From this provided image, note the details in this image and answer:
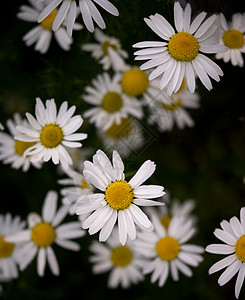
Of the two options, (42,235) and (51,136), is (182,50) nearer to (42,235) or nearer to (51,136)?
(51,136)

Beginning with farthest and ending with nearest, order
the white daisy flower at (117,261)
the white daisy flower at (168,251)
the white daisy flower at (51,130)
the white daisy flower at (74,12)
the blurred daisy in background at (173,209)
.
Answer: the blurred daisy in background at (173,209) < the white daisy flower at (117,261) < the white daisy flower at (168,251) < the white daisy flower at (51,130) < the white daisy flower at (74,12)

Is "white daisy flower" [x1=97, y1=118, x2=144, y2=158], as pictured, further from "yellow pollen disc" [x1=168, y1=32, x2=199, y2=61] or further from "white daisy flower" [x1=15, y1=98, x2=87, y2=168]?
"yellow pollen disc" [x1=168, y1=32, x2=199, y2=61]

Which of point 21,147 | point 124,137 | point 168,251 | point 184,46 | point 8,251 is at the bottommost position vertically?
point 8,251

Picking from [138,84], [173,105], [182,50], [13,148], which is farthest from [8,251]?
[182,50]

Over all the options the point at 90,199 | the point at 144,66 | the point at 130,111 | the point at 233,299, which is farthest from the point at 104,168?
the point at 233,299

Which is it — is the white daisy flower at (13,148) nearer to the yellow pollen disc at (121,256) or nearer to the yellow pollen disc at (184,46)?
the yellow pollen disc at (121,256)

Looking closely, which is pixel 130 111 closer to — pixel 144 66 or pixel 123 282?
pixel 144 66

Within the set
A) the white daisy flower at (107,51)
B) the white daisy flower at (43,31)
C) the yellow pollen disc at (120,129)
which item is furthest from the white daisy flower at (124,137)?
the white daisy flower at (43,31)

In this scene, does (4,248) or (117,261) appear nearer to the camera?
(4,248)
